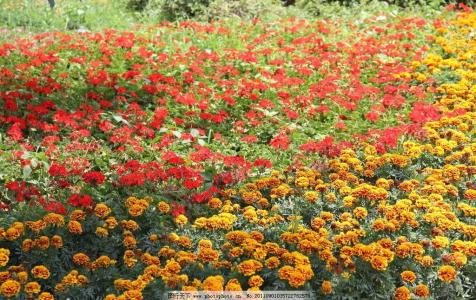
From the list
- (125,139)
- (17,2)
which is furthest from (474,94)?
(17,2)

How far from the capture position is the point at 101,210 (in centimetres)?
377

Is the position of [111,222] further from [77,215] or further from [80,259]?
[80,259]

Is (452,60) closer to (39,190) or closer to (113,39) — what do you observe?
(113,39)

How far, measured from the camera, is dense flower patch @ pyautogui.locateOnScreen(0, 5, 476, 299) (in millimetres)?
3482

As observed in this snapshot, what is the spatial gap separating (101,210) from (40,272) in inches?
23.6

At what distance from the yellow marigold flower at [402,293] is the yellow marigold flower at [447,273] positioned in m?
0.24

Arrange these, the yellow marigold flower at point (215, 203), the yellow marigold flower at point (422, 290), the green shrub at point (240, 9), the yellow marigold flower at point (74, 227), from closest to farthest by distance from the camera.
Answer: the yellow marigold flower at point (422, 290) → the yellow marigold flower at point (74, 227) → the yellow marigold flower at point (215, 203) → the green shrub at point (240, 9)

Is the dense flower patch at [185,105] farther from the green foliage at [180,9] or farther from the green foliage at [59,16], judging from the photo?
the green foliage at [180,9]

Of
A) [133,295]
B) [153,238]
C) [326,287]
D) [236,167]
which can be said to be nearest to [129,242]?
[153,238]

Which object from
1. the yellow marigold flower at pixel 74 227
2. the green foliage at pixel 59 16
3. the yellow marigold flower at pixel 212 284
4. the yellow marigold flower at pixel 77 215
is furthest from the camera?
the green foliage at pixel 59 16

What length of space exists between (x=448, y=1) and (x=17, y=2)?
746cm

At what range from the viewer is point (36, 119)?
18.3 feet

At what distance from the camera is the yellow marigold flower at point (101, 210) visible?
376cm

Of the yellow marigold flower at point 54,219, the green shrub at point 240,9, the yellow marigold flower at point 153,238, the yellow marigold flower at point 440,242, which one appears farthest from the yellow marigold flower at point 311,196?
the green shrub at point 240,9
